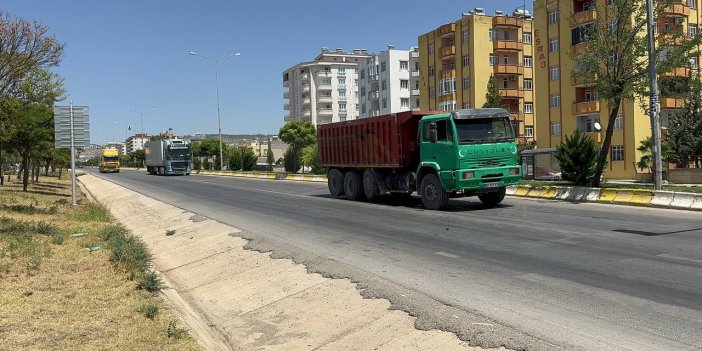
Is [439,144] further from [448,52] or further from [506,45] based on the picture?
[448,52]

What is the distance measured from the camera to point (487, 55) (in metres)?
67.2

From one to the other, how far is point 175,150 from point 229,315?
57.3 meters

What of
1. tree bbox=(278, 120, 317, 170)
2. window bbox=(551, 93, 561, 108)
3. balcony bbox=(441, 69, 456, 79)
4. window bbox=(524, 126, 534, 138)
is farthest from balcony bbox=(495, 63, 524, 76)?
tree bbox=(278, 120, 317, 170)

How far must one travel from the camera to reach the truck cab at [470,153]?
1683 centimetres

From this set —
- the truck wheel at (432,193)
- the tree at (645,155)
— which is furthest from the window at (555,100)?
the truck wheel at (432,193)

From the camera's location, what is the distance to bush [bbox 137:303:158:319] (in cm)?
660

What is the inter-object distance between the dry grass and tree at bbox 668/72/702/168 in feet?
129

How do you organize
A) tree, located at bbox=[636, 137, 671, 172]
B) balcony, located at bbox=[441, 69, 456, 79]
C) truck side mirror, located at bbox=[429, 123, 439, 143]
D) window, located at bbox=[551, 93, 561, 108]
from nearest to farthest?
truck side mirror, located at bbox=[429, 123, 439, 143] < tree, located at bbox=[636, 137, 671, 172] < window, located at bbox=[551, 93, 561, 108] < balcony, located at bbox=[441, 69, 456, 79]

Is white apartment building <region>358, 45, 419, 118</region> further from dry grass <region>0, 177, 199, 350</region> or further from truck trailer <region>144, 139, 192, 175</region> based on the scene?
dry grass <region>0, 177, 199, 350</region>

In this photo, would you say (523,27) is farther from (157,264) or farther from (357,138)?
(157,264)

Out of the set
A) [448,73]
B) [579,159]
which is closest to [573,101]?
[448,73]

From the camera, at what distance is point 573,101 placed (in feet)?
171

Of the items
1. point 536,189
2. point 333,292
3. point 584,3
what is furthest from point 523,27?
point 333,292

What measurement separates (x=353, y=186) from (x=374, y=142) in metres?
2.98
